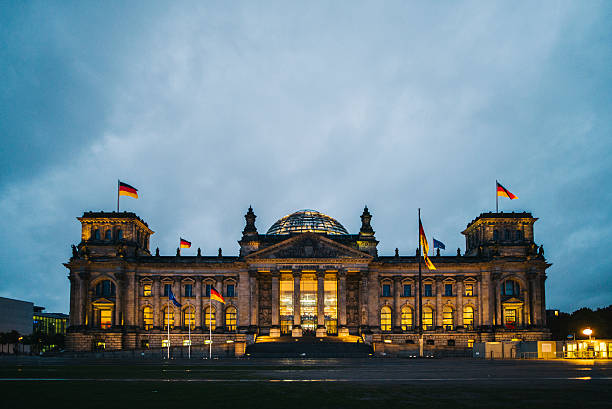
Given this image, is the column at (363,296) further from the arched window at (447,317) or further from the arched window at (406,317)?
the arched window at (447,317)

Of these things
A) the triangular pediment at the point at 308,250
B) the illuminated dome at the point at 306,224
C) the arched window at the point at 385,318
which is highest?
the illuminated dome at the point at 306,224

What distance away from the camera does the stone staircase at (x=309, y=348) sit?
74.1 m

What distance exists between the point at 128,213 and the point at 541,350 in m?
68.6

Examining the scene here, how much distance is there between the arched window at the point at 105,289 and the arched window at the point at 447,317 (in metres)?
56.6

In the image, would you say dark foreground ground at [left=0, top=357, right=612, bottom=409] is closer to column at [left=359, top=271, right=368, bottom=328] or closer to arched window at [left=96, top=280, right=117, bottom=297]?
column at [left=359, top=271, right=368, bottom=328]

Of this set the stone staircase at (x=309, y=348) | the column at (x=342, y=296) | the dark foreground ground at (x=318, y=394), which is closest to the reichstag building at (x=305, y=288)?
the column at (x=342, y=296)

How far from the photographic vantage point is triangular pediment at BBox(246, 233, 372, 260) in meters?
95.8

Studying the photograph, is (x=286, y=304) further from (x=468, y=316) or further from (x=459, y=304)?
(x=468, y=316)

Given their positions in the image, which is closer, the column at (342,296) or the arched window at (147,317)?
the column at (342,296)

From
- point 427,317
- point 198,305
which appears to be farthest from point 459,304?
point 198,305

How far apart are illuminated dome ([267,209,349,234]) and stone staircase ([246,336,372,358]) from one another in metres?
28.9

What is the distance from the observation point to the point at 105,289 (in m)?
99.9

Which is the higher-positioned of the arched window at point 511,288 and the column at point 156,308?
the arched window at point 511,288

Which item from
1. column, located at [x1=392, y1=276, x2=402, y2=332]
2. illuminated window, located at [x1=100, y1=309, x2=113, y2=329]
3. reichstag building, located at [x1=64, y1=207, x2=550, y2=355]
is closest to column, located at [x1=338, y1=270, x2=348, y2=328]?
reichstag building, located at [x1=64, y1=207, x2=550, y2=355]
